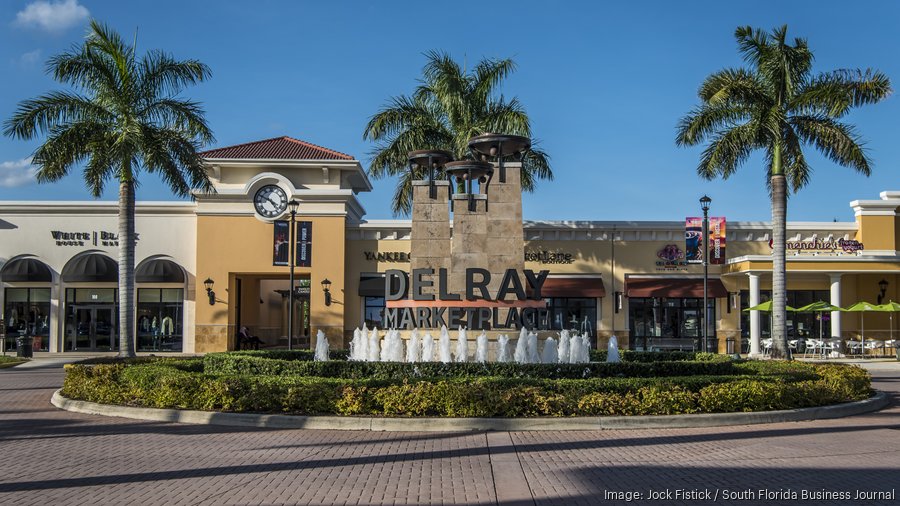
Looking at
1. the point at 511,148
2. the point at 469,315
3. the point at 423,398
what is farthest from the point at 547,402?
the point at 511,148

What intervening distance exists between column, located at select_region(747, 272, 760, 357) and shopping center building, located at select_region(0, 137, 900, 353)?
3.63 ft

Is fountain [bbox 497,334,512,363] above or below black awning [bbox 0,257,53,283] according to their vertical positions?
below

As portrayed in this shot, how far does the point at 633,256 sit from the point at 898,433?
2393 centimetres

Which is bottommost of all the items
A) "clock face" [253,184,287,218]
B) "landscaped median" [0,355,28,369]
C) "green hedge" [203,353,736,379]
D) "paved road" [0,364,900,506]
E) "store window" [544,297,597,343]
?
"landscaped median" [0,355,28,369]

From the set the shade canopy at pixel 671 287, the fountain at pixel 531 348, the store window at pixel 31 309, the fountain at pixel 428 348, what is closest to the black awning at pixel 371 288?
the shade canopy at pixel 671 287

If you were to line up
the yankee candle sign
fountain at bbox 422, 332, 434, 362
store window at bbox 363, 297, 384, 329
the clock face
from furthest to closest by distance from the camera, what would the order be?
store window at bbox 363, 297, 384, 329 → the clock face → the yankee candle sign → fountain at bbox 422, 332, 434, 362

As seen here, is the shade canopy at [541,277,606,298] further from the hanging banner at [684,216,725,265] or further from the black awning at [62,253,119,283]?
the black awning at [62,253,119,283]

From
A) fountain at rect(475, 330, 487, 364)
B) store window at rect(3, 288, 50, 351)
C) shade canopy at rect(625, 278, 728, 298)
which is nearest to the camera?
fountain at rect(475, 330, 487, 364)

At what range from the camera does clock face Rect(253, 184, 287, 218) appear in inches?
1407

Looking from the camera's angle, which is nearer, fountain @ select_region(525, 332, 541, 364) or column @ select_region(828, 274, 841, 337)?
fountain @ select_region(525, 332, 541, 364)

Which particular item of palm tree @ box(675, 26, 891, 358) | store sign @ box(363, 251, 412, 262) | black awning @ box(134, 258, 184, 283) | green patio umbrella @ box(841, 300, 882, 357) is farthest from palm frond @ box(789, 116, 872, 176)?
black awning @ box(134, 258, 184, 283)

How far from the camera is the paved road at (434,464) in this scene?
27.5 ft

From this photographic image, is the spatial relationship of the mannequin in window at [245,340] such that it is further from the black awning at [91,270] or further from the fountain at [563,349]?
the fountain at [563,349]

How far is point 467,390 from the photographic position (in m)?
13.4
